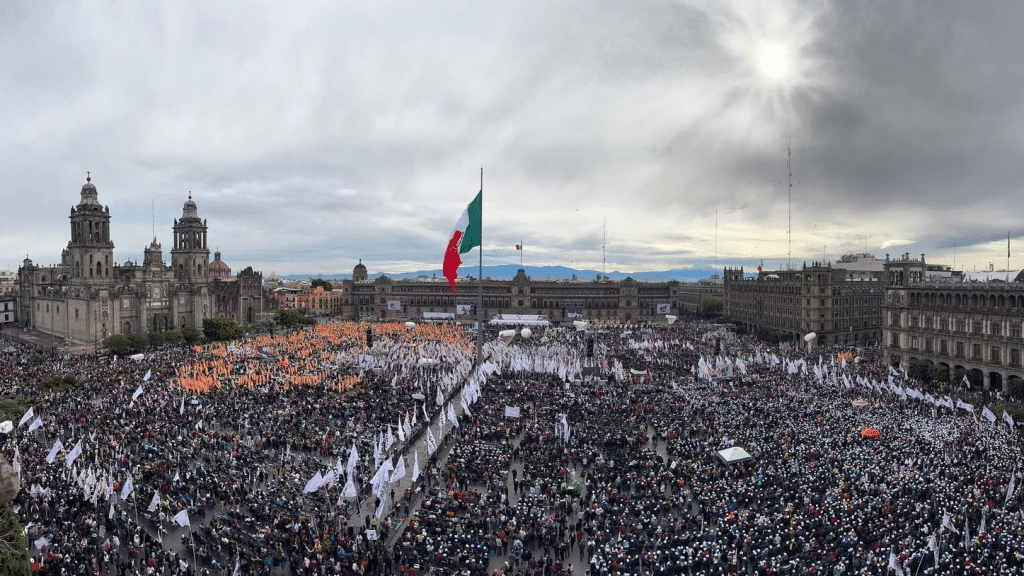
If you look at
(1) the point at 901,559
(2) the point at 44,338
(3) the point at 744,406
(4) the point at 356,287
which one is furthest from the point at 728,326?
(2) the point at 44,338

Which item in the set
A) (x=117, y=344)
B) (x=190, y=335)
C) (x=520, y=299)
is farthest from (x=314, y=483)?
(x=520, y=299)

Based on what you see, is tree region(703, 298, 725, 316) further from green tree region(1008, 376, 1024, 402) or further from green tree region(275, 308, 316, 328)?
green tree region(275, 308, 316, 328)

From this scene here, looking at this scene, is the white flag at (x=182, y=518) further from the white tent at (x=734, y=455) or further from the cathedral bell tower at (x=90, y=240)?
Answer: the cathedral bell tower at (x=90, y=240)

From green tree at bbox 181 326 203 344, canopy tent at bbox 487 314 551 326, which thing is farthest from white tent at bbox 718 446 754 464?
canopy tent at bbox 487 314 551 326

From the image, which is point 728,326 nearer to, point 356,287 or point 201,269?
point 356,287

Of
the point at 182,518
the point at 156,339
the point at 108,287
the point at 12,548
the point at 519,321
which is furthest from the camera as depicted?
the point at 519,321

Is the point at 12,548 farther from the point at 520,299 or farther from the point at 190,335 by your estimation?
the point at 520,299
